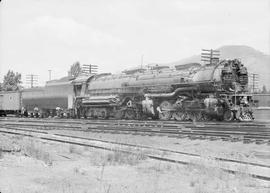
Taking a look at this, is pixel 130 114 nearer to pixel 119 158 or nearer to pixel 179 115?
pixel 179 115

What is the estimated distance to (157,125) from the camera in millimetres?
21312

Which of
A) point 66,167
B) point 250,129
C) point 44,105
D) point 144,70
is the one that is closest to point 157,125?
point 250,129

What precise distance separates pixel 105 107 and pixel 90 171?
22340mm

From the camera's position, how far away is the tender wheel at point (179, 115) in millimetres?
25505

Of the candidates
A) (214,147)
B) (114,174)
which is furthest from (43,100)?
(114,174)

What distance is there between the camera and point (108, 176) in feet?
27.6

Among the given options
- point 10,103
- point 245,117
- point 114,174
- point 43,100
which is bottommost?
point 114,174

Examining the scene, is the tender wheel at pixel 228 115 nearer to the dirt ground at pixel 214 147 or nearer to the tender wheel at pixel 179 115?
the tender wheel at pixel 179 115

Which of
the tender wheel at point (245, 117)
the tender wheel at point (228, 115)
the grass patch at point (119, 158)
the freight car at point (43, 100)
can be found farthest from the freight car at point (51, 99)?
the grass patch at point (119, 158)

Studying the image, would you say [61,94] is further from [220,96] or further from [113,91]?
[220,96]

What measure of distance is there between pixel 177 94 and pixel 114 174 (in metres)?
18.0

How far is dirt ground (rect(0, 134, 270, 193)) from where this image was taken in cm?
694

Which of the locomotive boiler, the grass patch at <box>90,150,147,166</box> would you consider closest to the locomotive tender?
the locomotive boiler

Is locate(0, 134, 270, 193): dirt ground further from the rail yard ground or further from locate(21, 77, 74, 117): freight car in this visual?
locate(21, 77, 74, 117): freight car
